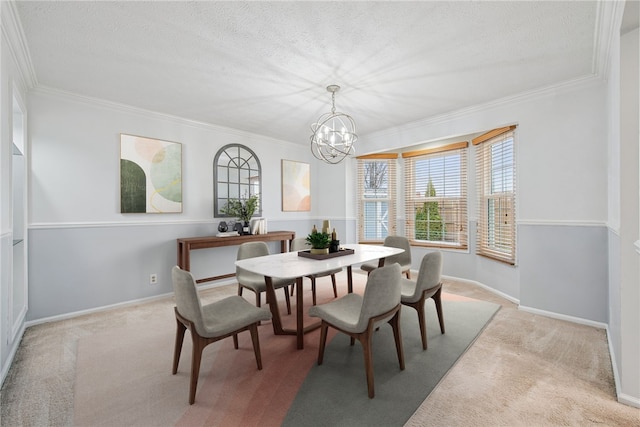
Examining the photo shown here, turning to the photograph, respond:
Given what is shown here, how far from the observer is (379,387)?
6.15ft

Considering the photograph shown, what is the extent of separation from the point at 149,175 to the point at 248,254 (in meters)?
1.84

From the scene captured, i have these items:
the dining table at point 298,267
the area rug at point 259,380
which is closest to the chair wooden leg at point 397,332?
the area rug at point 259,380

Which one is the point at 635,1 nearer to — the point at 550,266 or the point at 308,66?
the point at 308,66

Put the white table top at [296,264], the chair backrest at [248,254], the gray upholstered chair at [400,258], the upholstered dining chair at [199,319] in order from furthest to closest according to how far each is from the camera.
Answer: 1. the gray upholstered chair at [400,258]
2. the chair backrest at [248,254]
3. the white table top at [296,264]
4. the upholstered dining chair at [199,319]

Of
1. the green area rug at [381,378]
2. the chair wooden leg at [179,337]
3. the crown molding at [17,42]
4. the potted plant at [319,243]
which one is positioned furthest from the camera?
the potted plant at [319,243]

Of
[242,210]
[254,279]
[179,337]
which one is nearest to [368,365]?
[179,337]

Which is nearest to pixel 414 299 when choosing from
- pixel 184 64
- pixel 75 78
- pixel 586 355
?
pixel 586 355

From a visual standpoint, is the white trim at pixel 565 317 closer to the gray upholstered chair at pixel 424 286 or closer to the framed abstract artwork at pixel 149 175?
the gray upholstered chair at pixel 424 286

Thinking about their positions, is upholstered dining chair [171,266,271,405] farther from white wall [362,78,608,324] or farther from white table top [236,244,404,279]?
white wall [362,78,608,324]

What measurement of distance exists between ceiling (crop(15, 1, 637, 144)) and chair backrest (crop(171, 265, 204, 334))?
5.78ft

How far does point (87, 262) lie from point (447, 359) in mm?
3913

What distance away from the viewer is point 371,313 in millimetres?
1792

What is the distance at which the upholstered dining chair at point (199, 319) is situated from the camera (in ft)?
5.72

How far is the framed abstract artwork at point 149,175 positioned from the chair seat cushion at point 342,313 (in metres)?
2.88
